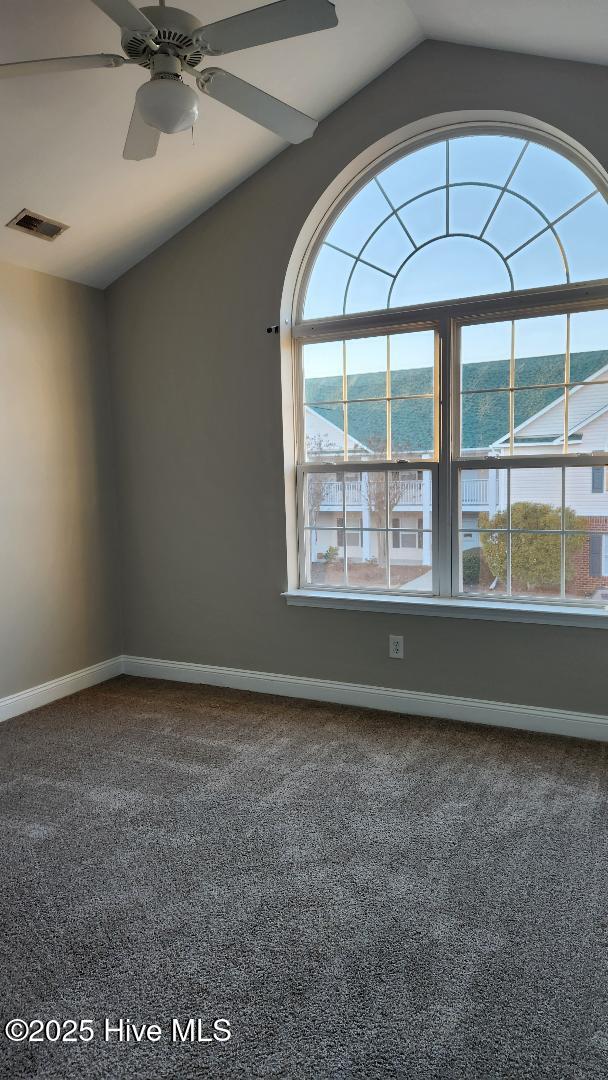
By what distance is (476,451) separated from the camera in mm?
3369

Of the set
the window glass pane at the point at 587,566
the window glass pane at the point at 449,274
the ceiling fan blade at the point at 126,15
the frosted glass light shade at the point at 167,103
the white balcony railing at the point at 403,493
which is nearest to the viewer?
the ceiling fan blade at the point at 126,15

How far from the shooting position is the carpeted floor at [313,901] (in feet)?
4.96

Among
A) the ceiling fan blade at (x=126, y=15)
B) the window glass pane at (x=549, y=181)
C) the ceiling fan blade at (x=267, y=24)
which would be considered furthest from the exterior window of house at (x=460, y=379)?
the ceiling fan blade at (x=126, y=15)

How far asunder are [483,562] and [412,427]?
758mm

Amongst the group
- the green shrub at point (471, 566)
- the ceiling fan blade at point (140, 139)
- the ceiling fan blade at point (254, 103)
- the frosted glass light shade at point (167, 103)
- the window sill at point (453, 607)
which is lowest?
the window sill at point (453, 607)

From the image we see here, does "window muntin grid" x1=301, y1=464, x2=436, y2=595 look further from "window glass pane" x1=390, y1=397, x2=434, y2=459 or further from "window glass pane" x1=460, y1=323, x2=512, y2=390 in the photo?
"window glass pane" x1=460, y1=323, x2=512, y2=390

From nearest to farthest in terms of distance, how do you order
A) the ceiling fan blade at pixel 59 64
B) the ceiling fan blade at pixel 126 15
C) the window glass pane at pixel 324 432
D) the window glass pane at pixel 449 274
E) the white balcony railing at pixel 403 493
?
the ceiling fan blade at pixel 126 15 → the ceiling fan blade at pixel 59 64 → the window glass pane at pixel 449 274 → the white balcony railing at pixel 403 493 → the window glass pane at pixel 324 432

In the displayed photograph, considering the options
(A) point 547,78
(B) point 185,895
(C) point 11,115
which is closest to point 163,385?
(C) point 11,115

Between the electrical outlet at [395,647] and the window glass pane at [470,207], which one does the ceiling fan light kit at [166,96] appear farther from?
the electrical outlet at [395,647]

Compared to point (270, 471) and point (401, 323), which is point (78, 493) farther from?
point (401, 323)

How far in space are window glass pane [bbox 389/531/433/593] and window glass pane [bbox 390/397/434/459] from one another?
339mm

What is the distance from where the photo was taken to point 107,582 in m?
4.25

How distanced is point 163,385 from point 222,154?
125 cm

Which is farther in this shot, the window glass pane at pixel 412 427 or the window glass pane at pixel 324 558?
the window glass pane at pixel 324 558
